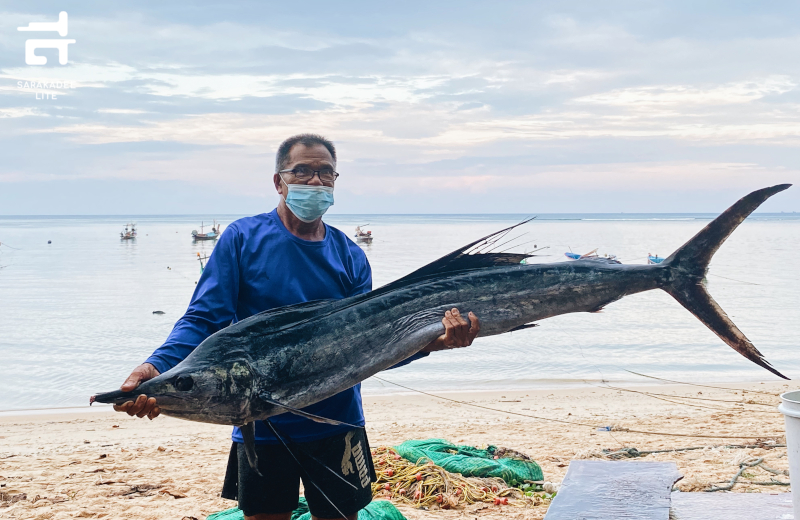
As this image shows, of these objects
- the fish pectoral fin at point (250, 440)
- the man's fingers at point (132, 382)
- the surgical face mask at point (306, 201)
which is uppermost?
the surgical face mask at point (306, 201)

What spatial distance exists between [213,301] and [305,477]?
34.9 inches

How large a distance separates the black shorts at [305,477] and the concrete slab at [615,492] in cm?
109

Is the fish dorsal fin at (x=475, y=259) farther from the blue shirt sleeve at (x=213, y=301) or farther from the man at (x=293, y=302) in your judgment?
the blue shirt sleeve at (x=213, y=301)

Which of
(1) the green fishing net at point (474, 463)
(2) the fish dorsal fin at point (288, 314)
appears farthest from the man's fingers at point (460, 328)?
(1) the green fishing net at point (474, 463)

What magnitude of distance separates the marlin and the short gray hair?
2.57ft

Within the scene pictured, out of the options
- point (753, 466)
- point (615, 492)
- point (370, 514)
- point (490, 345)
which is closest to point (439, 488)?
point (370, 514)

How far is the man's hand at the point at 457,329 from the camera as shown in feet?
8.95

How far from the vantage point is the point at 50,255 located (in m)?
52.8

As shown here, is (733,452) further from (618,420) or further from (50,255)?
(50,255)

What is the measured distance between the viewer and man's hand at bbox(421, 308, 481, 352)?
273 cm

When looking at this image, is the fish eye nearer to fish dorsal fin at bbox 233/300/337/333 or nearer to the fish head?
the fish head

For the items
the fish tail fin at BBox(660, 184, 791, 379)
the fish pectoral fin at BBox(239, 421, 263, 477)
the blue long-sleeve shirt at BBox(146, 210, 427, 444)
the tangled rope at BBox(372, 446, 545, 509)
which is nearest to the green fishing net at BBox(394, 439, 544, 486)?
the tangled rope at BBox(372, 446, 545, 509)

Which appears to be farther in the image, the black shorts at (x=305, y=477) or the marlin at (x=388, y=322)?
the black shorts at (x=305, y=477)

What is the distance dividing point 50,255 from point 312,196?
5658 cm
